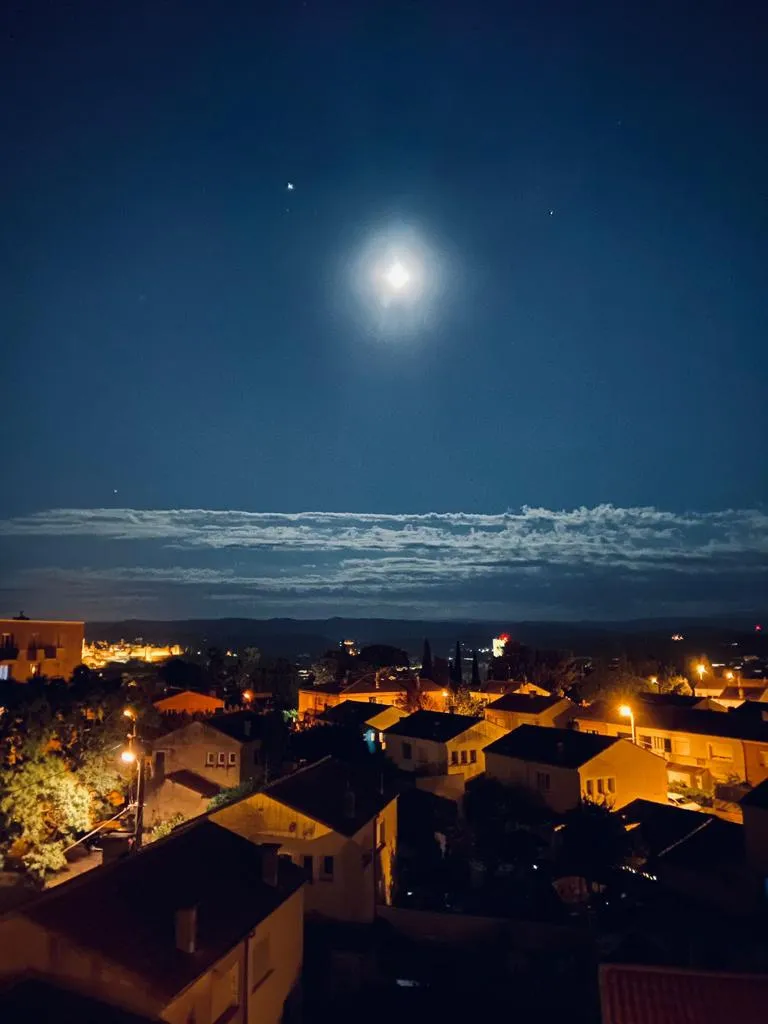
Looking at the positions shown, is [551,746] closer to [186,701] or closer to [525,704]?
[525,704]

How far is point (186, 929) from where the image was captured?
47.0 ft

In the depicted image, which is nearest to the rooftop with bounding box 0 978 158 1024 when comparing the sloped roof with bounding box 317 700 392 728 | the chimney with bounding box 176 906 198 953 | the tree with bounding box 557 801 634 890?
the chimney with bounding box 176 906 198 953

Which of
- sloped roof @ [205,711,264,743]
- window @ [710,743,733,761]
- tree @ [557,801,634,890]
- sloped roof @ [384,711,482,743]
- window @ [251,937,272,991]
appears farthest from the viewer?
sloped roof @ [384,711,482,743]

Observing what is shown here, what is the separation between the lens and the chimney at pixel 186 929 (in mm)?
14289

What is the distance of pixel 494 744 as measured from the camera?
41531 millimetres

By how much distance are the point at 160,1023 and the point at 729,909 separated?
22.0 metres

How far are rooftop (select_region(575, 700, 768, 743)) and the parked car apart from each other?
4382 millimetres

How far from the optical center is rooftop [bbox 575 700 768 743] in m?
41.9

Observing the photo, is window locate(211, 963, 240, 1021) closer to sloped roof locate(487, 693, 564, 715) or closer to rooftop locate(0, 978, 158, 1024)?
rooftop locate(0, 978, 158, 1024)

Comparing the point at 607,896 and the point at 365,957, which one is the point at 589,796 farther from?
the point at 365,957

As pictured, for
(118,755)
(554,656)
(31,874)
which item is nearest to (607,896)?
(31,874)

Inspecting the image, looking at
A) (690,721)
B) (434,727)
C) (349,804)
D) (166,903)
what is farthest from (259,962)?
(690,721)

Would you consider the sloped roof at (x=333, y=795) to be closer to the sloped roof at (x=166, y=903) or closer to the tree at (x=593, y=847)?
the sloped roof at (x=166, y=903)

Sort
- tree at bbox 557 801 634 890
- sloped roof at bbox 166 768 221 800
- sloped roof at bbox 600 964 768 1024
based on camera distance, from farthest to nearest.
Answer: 1. sloped roof at bbox 166 768 221 800
2. tree at bbox 557 801 634 890
3. sloped roof at bbox 600 964 768 1024
